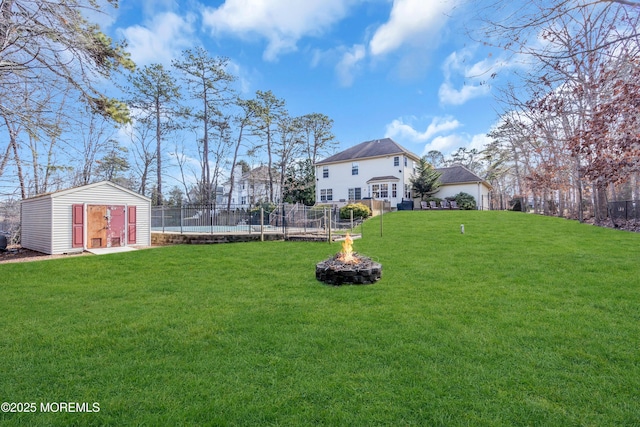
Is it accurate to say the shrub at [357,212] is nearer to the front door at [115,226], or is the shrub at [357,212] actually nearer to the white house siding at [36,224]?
the front door at [115,226]

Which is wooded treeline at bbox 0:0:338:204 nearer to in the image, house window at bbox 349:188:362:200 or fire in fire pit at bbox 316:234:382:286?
fire in fire pit at bbox 316:234:382:286

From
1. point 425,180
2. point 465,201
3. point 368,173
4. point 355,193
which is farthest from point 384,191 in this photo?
point 465,201

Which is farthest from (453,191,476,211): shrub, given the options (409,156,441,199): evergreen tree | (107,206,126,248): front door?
(107,206,126,248): front door

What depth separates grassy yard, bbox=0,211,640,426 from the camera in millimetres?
2365

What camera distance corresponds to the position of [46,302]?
5.20m

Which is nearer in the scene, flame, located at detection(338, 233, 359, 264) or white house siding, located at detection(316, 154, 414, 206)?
flame, located at detection(338, 233, 359, 264)

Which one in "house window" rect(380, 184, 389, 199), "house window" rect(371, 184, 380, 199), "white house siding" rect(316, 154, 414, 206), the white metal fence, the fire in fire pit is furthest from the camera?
"house window" rect(371, 184, 380, 199)

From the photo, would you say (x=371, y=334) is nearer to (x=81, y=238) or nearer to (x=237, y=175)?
(x=81, y=238)

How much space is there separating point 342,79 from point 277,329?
17453mm

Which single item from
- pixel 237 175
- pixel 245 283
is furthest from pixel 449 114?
pixel 237 175

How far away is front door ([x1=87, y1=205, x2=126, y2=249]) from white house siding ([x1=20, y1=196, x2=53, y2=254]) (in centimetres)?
128

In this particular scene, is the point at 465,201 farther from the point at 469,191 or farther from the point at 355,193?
the point at 355,193

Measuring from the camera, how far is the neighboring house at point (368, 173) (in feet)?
94.7

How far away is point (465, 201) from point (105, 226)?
26.9 meters
